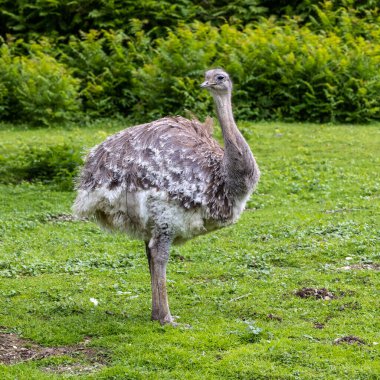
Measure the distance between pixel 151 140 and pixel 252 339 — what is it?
6.95 feet

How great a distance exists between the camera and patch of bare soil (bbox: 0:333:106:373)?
7.37 m

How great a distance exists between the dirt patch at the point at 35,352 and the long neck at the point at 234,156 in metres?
2.02

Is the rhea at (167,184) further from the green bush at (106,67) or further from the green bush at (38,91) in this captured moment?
the green bush at (106,67)

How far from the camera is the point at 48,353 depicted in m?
7.68

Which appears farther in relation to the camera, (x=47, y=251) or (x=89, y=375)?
(x=47, y=251)

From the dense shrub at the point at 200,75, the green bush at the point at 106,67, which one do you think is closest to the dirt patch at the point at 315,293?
the dense shrub at the point at 200,75

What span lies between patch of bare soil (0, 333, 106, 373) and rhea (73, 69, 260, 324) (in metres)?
0.87

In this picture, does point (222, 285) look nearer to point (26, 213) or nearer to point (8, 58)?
point (26, 213)

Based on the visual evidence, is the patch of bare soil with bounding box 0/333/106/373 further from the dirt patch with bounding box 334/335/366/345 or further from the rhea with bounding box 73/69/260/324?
the dirt patch with bounding box 334/335/366/345

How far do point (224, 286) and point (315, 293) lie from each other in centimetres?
104

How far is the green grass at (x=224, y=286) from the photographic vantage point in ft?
24.2

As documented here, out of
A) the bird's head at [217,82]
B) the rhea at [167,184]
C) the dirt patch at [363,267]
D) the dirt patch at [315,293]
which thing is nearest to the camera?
the rhea at [167,184]

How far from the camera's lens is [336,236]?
1143 cm

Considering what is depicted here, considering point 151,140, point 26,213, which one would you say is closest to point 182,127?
point 151,140
